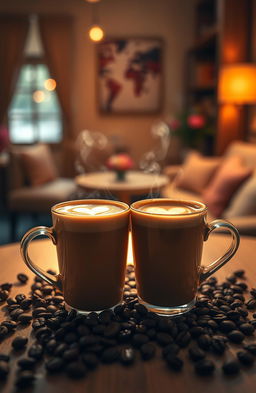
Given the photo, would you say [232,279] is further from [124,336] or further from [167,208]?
[124,336]

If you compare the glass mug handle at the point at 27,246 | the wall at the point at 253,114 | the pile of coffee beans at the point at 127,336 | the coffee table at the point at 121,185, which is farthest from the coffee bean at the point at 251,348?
the wall at the point at 253,114

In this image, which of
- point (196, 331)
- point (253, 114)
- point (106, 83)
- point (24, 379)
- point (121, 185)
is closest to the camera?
point (24, 379)

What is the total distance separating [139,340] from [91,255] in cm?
15

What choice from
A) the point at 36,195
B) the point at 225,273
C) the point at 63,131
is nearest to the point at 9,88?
the point at 63,131

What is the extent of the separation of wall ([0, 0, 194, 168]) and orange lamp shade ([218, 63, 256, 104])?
82.7 inches

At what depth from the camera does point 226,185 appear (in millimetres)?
2764

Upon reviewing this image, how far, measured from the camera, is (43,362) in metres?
0.52

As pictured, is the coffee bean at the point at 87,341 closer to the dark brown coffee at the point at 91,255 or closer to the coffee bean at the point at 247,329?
the dark brown coffee at the point at 91,255

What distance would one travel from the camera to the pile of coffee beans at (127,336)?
505 millimetres

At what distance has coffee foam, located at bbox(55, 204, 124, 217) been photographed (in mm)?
662

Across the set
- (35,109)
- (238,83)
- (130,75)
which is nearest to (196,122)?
(238,83)

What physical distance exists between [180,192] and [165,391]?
323cm

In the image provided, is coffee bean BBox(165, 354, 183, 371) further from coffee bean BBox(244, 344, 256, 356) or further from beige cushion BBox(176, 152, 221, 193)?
beige cushion BBox(176, 152, 221, 193)

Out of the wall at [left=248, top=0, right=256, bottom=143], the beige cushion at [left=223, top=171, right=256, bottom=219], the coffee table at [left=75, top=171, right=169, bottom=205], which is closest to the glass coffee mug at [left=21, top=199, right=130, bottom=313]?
the beige cushion at [left=223, top=171, right=256, bottom=219]
